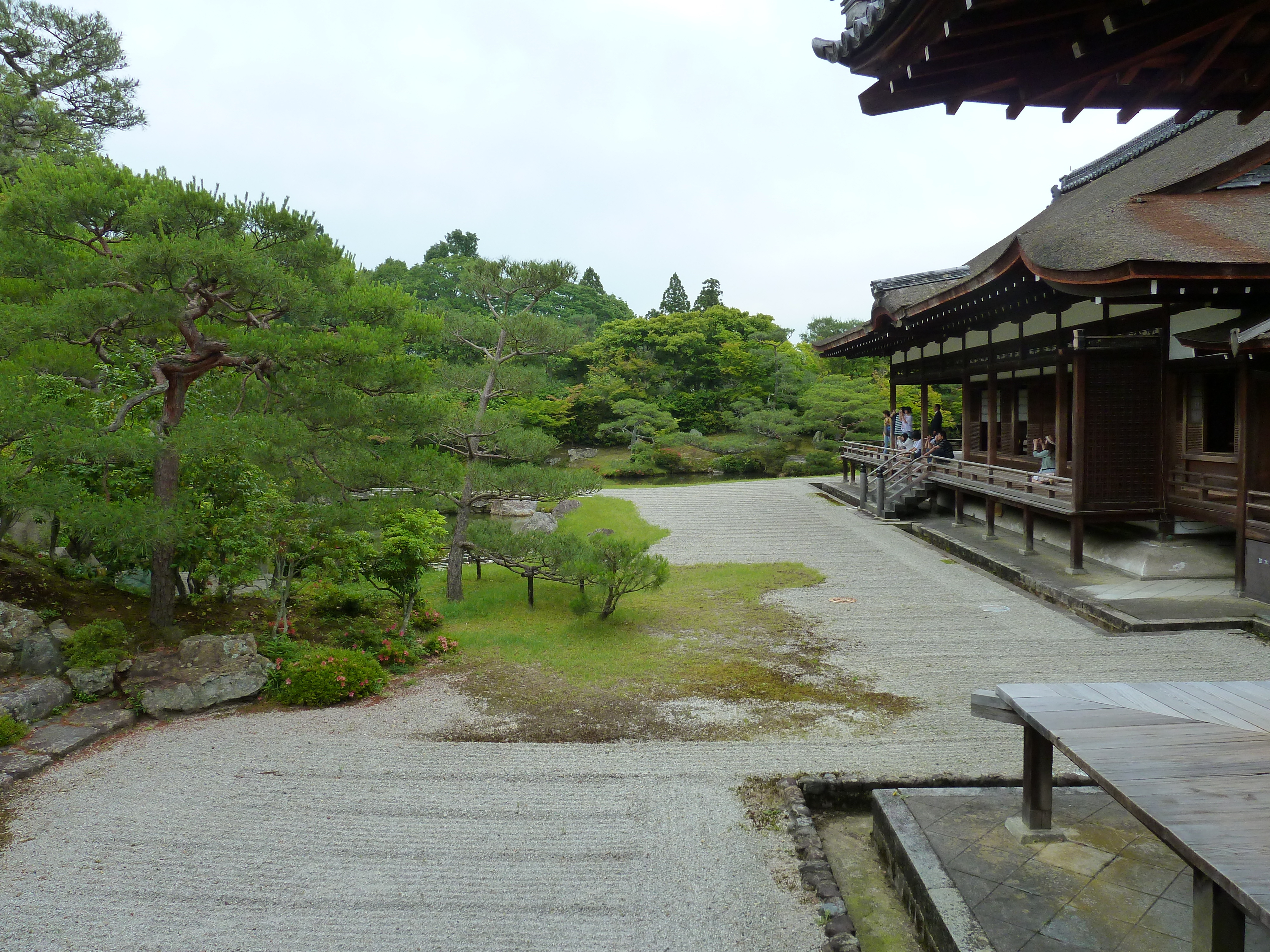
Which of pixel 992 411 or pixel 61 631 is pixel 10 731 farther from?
pixel 992 411

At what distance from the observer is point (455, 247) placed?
52438 mm

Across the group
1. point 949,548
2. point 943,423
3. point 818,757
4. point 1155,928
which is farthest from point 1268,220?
point 943,423

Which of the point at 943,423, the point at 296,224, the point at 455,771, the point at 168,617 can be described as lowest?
the point at 455,771

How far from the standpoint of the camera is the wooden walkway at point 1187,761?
7.57 feet

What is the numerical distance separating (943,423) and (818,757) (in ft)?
77.0

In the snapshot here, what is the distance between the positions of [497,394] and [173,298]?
4709 millimetres

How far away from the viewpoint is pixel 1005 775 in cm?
468

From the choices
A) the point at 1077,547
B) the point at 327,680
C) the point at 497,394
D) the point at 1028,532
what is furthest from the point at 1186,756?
the point at 1028,532

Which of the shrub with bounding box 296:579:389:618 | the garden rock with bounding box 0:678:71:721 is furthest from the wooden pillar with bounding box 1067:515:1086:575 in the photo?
the garden rock with bounding box 0:678:71:721

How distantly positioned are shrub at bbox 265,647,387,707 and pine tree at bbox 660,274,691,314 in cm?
3482

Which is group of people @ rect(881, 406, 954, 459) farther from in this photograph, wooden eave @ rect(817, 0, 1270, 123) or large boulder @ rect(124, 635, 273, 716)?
wooden eave @ rect(817, 0, 1270, 123)

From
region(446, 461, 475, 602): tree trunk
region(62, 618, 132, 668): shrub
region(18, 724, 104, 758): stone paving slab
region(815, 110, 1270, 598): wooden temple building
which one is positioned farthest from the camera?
region(446, 461, 475, 602): tree trunk

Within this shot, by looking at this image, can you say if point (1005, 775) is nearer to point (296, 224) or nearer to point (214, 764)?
point (214, 764)

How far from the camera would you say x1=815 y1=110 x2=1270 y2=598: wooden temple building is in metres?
8.14
